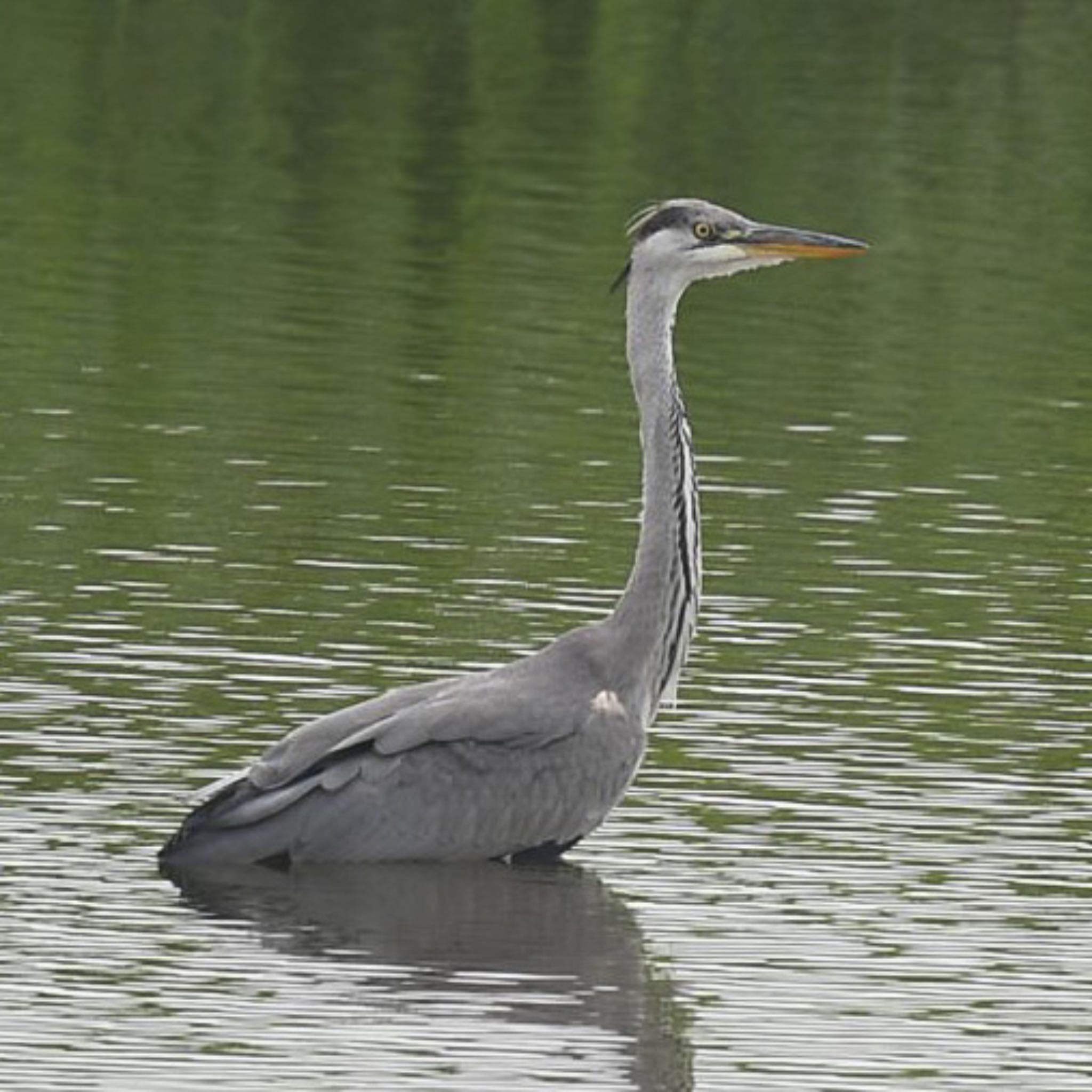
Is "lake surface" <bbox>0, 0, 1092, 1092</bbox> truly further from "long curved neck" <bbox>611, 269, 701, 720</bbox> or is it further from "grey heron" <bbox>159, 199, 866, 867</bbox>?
"long curved neck" <bbox>611, 269, 701, 720</bbox>

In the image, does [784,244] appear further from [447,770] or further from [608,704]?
[447,770]

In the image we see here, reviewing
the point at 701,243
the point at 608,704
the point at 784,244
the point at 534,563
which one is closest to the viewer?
the point at 608,704

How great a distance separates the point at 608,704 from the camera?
14203mm

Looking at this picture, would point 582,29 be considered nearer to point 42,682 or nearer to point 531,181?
point 531,181

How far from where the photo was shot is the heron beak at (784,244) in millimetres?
14969

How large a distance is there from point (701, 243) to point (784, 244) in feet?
1.03

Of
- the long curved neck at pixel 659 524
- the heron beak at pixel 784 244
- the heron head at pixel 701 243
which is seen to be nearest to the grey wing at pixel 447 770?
the long curved neck at pixel 659 524

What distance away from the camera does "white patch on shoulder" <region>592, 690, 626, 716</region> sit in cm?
1416

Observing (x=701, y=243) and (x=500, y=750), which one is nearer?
(x=500, y=750)

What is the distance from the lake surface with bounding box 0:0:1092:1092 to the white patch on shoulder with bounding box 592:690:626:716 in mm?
473

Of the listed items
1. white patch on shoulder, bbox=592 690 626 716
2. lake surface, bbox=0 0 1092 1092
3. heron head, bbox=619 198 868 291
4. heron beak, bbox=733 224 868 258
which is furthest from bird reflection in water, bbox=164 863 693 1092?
heron beak, bbox=733 224 868 258

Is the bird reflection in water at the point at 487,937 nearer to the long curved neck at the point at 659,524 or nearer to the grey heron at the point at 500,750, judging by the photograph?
the grey heron at the point at 500,750

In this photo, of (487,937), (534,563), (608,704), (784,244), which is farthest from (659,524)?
(534,563)

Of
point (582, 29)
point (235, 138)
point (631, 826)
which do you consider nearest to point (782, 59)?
point (582, 29)
